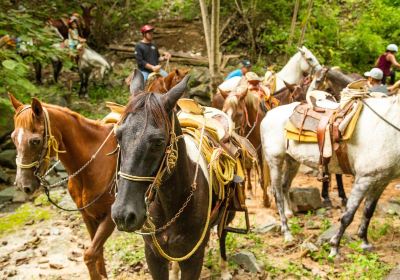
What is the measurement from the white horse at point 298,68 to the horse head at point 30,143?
281 inches

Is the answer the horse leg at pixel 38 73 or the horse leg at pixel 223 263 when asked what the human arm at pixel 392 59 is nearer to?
the horse leg at pixel 223 263

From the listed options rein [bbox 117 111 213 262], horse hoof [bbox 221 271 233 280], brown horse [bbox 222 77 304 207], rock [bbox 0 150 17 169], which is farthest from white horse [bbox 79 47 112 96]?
rein [bbox 117 111 213 262]

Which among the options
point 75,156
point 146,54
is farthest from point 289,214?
point 146,54

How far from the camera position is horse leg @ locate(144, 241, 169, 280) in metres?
3.23

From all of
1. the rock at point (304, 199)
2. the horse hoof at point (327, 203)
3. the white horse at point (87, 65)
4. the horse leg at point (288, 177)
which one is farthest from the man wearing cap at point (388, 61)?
the white horse at point (87, 65)

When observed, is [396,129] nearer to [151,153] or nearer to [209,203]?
[209,203]

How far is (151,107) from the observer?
2.38 metres

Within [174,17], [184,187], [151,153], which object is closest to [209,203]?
[184,187]

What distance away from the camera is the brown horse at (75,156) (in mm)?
3996

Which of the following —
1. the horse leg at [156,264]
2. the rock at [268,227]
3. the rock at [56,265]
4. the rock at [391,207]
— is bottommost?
the rock at [56,265]

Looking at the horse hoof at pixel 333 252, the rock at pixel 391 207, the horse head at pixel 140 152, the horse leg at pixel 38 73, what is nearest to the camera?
the horse head at pixel 140 152

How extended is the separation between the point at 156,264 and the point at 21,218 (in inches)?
177

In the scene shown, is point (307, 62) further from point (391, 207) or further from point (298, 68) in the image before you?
point (391, 207)

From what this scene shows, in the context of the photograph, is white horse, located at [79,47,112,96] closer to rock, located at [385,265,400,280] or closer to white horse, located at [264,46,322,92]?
white horse, located at [264,46,322,92]
